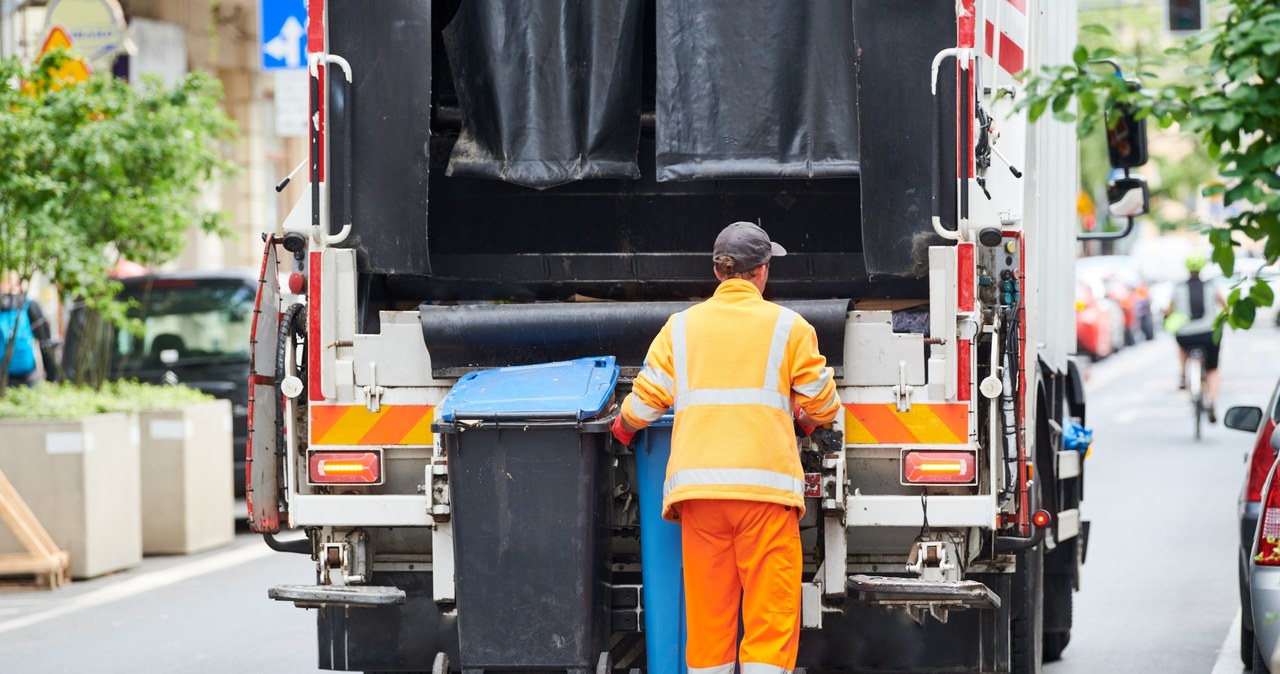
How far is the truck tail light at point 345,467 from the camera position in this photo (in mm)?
6316

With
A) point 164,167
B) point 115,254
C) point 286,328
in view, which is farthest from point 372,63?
point 115,254

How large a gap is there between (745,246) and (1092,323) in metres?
25.8

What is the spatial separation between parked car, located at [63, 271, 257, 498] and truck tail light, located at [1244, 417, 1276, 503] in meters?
7.50

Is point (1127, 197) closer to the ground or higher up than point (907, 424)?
higher up

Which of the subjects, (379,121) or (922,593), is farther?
(379,121)

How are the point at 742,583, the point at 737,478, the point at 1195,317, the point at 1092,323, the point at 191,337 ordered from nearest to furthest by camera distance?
1. the point at 737,478
2. the point at 742,583
3. the point at 191,337
4. the point at 1195,317
5. the point at 1092,323

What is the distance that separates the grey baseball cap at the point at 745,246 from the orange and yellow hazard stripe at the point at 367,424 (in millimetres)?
1084

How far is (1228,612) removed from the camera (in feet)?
33.3

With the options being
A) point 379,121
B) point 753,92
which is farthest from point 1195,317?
point 379,121

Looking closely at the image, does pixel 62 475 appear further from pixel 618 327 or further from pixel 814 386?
pixel 814 386

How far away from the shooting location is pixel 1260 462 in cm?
803

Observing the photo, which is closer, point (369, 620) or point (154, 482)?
point (369, 620)

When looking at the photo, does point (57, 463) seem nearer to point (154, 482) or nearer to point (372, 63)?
point (154, 482)

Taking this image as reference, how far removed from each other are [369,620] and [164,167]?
6.72m
